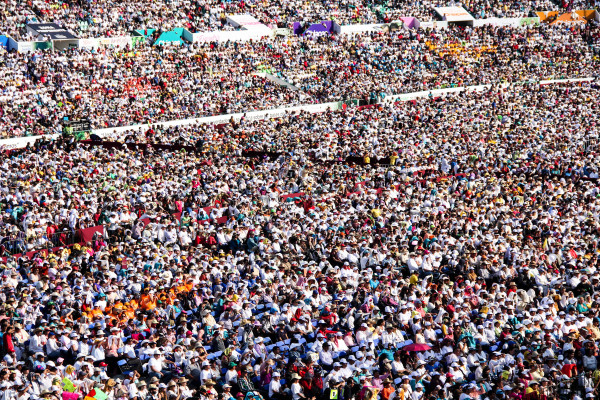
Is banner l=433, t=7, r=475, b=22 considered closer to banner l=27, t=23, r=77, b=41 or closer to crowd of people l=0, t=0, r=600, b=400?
crowd of people l=0, t=0, r=600, b=400

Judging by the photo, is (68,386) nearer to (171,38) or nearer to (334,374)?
(334,374)

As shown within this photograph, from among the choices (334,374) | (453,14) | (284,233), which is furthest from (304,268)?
(453,14)

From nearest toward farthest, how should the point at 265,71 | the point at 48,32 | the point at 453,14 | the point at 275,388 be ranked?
the point at 275,388 → the point at 48,32 → the point at 265,71 → the point at 453,14

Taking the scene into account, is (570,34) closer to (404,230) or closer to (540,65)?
(540,65)

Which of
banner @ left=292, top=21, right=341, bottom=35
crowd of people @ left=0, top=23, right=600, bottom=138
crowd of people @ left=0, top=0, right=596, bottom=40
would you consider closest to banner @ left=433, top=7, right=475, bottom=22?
crowd of people @ left=0, top=0, right=596, bottom=40

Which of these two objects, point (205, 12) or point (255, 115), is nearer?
point (255, 115)

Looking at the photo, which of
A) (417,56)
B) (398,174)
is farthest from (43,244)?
(417,56)
